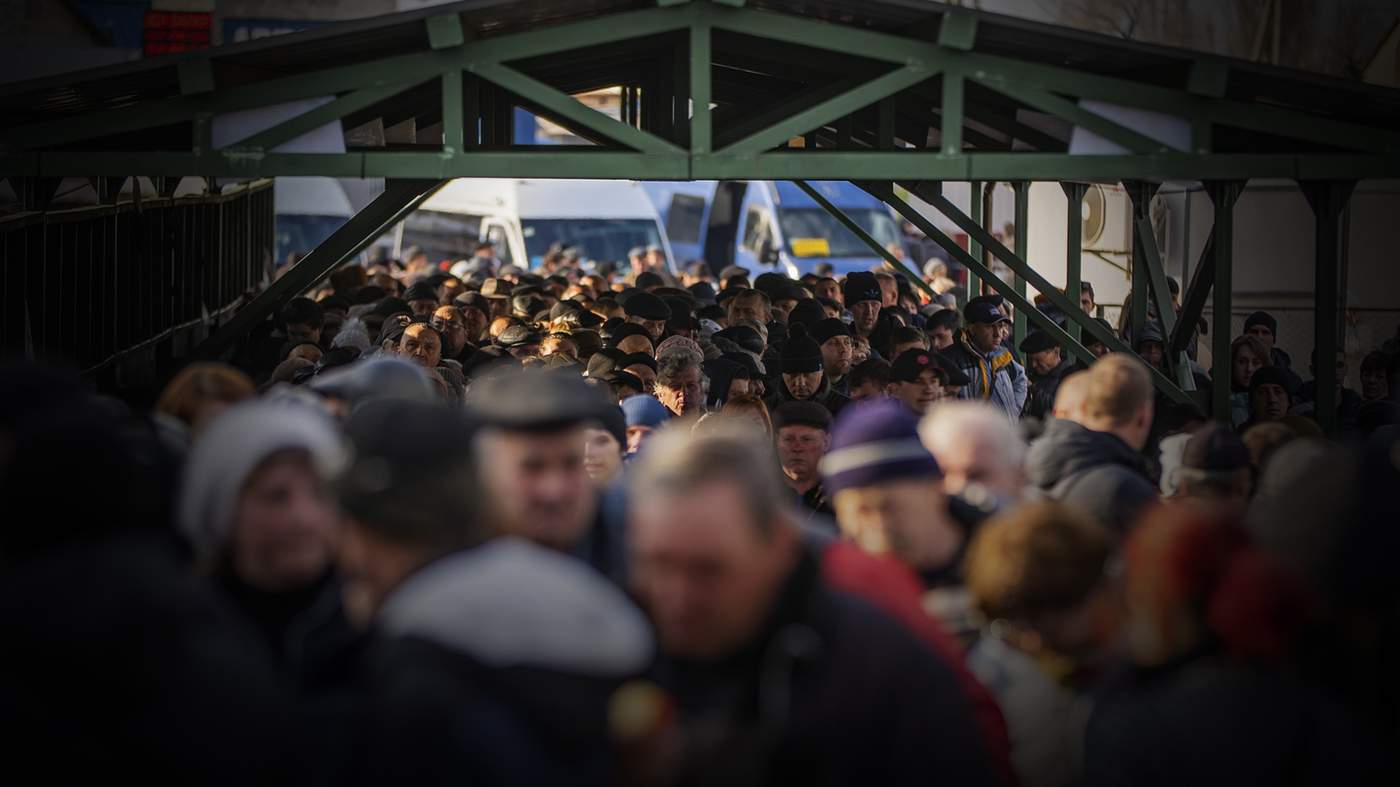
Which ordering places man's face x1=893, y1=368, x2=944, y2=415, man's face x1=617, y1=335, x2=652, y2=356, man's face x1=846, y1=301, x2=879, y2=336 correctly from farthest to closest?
1. man's face x1=846, y1=301, x2=879, y2=336
2. man's face x1=617, y1=335, x2=652, y2=356
3. man's face x1=893, y1=368, x2=944, y2=415

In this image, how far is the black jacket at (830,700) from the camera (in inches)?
131

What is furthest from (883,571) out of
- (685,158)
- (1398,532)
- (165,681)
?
(685,158)

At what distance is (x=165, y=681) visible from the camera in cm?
320

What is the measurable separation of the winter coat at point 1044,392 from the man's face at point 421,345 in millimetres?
4113

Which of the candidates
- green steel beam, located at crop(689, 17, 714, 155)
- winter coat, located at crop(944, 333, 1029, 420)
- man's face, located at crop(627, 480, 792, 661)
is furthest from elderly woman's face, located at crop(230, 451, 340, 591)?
winter coat, located at crop(944, 333, 1029, 420)

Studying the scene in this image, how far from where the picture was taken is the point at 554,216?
114 feet

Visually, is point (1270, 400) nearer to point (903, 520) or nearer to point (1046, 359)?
point (1046, 359)

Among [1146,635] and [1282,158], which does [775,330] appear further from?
[1146,635]

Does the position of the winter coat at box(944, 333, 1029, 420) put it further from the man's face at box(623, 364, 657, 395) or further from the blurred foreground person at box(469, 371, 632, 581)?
the blurred foreground person at box(469, 371, 632, 581)

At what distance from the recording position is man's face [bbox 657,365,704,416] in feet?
31.6

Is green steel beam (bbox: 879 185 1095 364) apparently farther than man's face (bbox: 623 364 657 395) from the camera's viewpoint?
Yes

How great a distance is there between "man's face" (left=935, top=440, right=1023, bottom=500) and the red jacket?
109cm

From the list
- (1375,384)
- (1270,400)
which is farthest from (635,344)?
(1375,384)

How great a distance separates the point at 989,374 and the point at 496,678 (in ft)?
32.9
